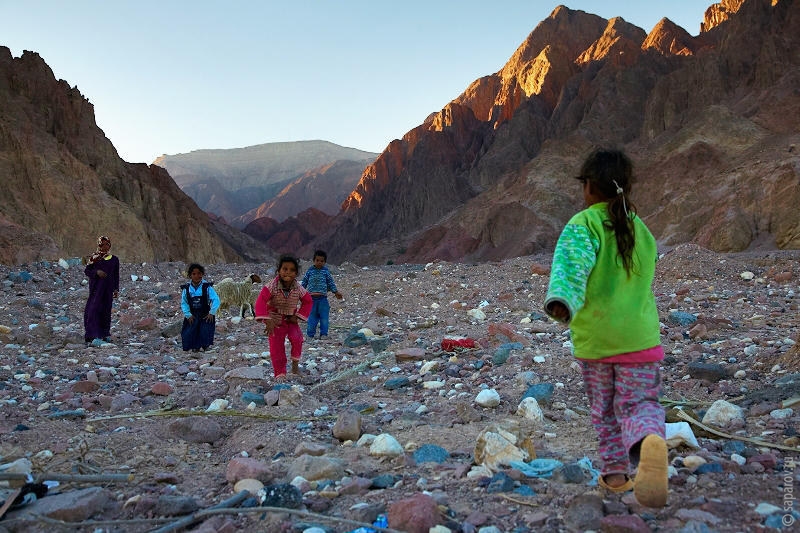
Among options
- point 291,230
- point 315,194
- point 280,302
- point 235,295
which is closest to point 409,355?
point 280,302

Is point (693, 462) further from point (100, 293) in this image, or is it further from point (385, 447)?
point (100, 293)

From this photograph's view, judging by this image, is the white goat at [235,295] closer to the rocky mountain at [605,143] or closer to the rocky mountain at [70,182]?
the rocky mountain at [70,182]

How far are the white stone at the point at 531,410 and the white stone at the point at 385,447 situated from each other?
980 millimetres

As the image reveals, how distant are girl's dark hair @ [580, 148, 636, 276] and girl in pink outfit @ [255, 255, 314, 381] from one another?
340 centimetres

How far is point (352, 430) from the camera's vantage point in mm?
3480

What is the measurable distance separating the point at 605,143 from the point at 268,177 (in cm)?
8386

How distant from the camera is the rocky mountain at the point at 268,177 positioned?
9338 cm

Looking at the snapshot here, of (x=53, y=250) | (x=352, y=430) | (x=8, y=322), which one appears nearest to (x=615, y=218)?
(x=352, y=430)

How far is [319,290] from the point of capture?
855 cm

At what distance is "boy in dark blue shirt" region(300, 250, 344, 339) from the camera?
8453 mm

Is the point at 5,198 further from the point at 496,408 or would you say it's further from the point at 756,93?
the point at 756,93

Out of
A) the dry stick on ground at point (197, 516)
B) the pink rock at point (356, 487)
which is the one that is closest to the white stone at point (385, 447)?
the pink rock at point (356, 487)

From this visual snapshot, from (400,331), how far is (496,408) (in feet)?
14.5

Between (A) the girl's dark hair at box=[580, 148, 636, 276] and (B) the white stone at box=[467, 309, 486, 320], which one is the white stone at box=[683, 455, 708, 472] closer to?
(A) the girl's dark hair at box=[580, 148, 636, 276]
